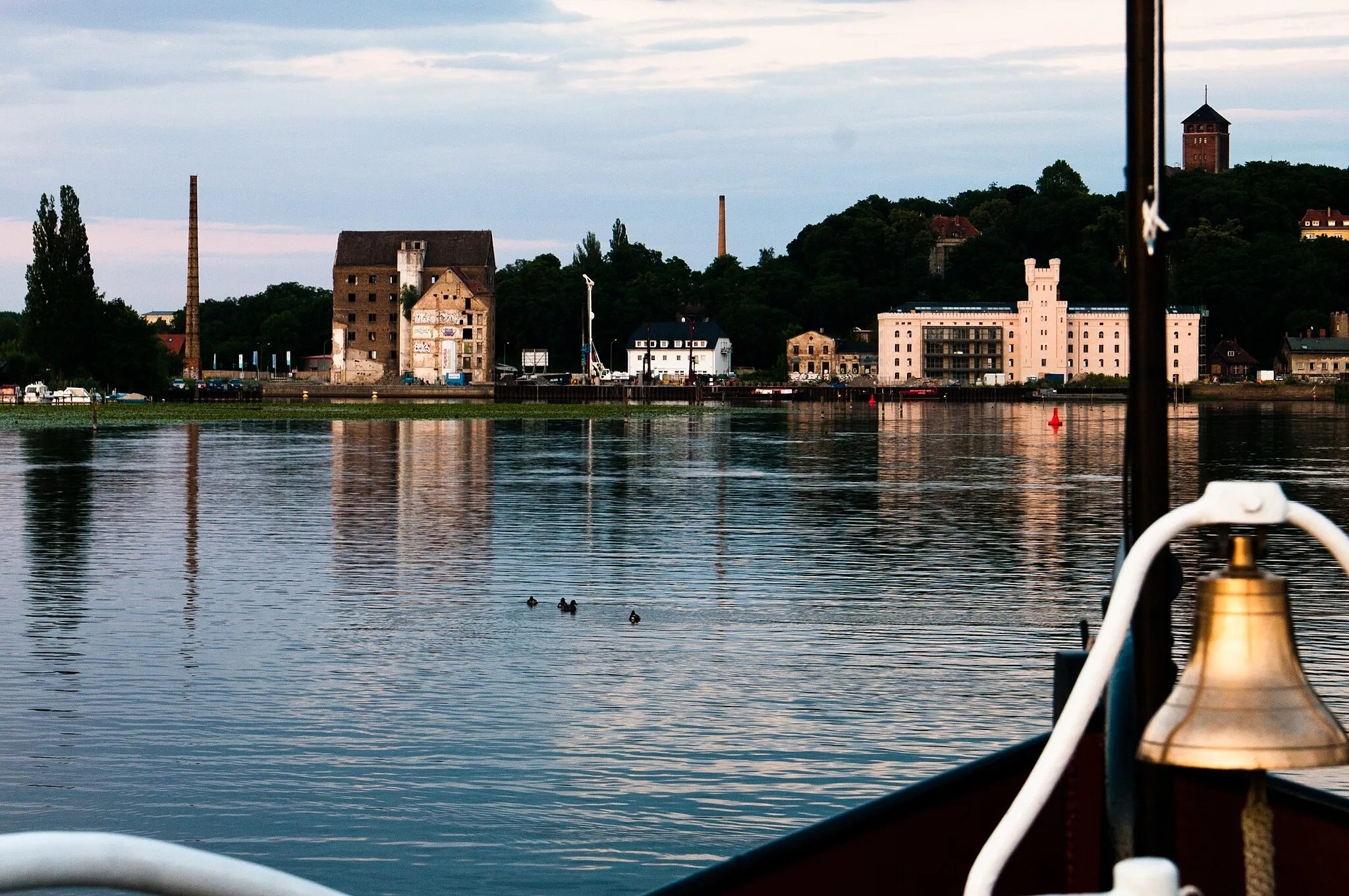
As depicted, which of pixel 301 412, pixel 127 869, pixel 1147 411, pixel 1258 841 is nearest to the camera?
pixel 127 869

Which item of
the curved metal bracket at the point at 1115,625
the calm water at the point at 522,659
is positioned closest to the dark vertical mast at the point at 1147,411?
the curved metal bracket at the point at 1115,625

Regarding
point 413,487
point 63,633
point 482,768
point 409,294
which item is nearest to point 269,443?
point 413,487

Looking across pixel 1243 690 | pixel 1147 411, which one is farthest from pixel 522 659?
pixel 1243 690

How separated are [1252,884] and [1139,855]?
181 centimetres

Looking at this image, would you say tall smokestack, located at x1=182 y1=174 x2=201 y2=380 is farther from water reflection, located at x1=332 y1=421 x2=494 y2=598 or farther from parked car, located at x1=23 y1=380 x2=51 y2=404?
water reflection, located at x1=332 y1=421 x2=494 y2=598

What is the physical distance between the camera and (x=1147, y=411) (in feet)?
20.8

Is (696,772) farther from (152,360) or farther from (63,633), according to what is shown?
(152,360)

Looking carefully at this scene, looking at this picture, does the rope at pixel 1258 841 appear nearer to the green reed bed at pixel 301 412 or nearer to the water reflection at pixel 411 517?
the water reflection at pixel 411 517

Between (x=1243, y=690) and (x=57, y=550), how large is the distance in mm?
30876

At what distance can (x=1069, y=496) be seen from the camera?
155ft

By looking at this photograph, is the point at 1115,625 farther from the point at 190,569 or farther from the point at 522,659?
the point at 190,569

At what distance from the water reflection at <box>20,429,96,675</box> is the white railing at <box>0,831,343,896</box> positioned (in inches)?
676

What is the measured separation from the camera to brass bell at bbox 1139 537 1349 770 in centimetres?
429

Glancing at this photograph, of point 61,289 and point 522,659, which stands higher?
point 61,289
